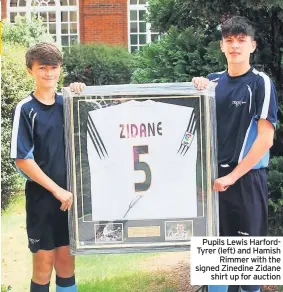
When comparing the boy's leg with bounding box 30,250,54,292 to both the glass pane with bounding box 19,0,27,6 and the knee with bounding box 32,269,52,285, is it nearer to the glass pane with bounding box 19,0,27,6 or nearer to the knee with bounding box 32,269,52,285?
the knee with bounding box 32,269,52,285

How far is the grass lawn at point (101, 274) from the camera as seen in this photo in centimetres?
532

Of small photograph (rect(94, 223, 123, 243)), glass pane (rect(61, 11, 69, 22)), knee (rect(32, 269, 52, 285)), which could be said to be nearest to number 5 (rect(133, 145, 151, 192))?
small photograph (rect(94, 223, 123, 243))

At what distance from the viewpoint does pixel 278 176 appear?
170 inches

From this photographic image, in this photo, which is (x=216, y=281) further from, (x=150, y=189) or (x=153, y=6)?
(x=153, y=6)

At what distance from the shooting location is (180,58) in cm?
465

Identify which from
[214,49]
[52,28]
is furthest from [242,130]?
[52,28]

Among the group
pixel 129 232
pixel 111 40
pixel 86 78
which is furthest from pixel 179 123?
pixel 111 40

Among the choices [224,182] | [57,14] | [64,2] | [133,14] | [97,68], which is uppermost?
[64,2]

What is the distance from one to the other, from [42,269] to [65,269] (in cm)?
16

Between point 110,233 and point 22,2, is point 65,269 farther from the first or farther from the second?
point 22,2

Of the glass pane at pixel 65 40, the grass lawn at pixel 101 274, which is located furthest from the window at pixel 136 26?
the grass lawn at pixel 101 274

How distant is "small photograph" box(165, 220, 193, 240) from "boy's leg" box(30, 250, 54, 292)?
2.45ft

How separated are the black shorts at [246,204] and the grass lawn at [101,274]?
169 cm

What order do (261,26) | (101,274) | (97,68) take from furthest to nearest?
(97,68) < (101,274) < (261,26)
